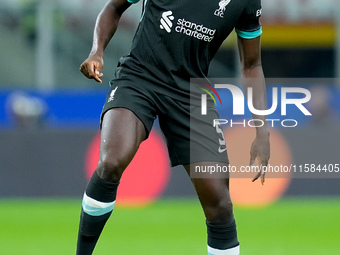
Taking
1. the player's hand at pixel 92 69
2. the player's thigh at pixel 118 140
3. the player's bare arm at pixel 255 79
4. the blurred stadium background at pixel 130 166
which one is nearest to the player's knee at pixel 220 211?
the player's bare arm at pixel 255 79

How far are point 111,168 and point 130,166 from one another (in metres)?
6.10

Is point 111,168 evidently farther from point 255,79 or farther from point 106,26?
point 255,79

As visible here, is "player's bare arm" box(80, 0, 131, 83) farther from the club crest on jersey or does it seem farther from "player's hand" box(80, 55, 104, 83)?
the club crest on jersey

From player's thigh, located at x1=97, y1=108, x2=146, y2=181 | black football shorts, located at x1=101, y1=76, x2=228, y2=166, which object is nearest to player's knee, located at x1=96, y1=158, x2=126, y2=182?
player's thigh, located at x1=97, y1=108, x2=146, y2=181

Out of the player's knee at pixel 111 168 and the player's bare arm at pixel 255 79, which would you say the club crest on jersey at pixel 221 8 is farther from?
the player's knee at pixel 111 168

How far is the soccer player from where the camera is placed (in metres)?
4.87

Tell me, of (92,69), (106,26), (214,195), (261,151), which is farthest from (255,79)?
(92,69)

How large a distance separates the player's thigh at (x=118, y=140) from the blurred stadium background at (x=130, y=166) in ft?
8.08

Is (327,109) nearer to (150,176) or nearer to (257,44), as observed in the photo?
(150,176)

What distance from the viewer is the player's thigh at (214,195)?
493cm

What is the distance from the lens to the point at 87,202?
15.9 ft

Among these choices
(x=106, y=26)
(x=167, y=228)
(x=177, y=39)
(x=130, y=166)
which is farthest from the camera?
(x=130, y=166)

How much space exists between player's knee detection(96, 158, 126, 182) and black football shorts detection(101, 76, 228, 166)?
0.35m

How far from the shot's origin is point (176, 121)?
16.5ft
